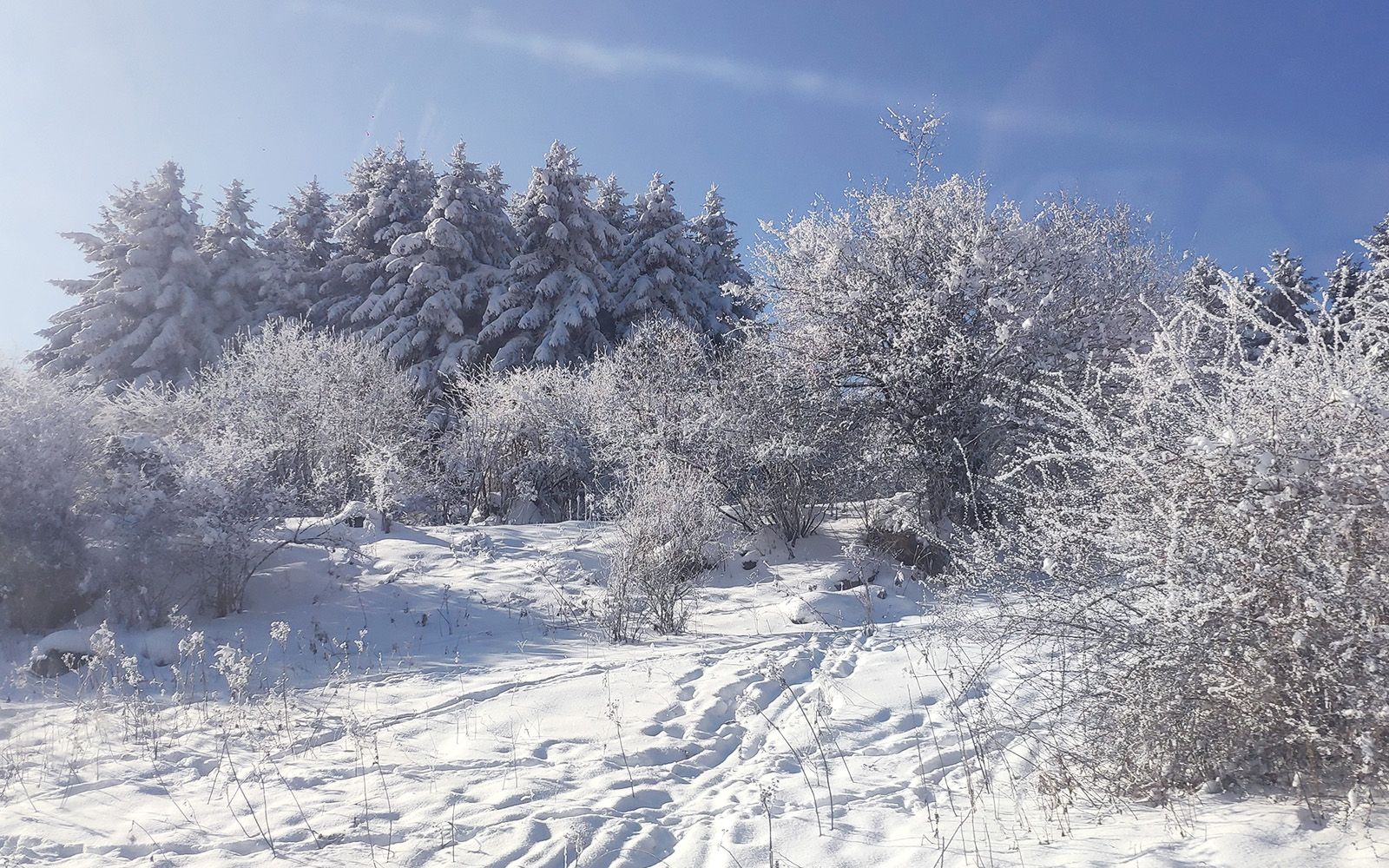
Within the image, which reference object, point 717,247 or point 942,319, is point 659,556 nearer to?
point 942,319

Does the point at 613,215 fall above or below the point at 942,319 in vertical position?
above

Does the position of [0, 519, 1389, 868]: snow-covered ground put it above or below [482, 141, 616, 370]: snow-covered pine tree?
below

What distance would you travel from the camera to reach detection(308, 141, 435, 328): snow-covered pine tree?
26844 mm

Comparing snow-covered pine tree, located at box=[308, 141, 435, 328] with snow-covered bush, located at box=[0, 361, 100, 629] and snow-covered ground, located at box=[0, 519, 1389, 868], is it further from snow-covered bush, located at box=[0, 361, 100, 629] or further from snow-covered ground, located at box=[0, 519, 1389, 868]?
snow-covered ground, located at box=[0, 519, 1389, 868]

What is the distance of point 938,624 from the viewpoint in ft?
20.2

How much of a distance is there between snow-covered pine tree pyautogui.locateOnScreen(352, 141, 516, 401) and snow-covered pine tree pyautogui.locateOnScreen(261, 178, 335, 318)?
3.35 metres

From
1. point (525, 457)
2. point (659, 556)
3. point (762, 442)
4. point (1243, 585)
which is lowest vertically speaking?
point (659, 556)

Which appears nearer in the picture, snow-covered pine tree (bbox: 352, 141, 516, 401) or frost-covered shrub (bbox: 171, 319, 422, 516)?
frost-covered shrub (bbox: 171, 319, 422, 516)

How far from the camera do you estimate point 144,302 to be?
80.4ft

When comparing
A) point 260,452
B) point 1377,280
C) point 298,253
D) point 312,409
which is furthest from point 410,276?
point 1377,280

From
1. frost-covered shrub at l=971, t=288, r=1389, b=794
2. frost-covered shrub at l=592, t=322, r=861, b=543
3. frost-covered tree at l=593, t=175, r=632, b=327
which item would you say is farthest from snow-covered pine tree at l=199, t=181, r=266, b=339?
frost-covered shrub at l=971, t=288, r=1389, b=794

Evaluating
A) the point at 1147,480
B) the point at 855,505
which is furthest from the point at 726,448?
the point at 1147,480

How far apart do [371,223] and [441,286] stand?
4.84 meters

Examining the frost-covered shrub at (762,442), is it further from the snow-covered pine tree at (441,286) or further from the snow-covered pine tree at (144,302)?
the snow-covered pine tree at (144,302)
